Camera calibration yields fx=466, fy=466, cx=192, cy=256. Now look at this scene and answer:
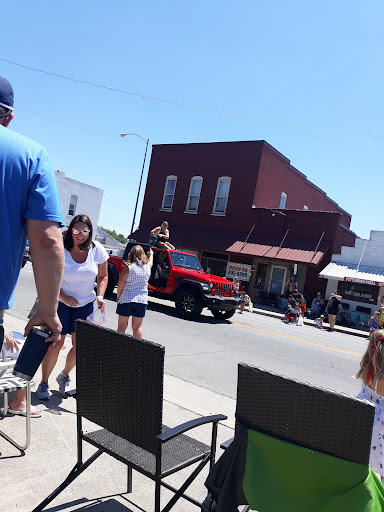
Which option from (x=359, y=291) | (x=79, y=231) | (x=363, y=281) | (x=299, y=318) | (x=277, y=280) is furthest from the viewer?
(x=277, y=280)

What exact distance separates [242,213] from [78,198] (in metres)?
25.1

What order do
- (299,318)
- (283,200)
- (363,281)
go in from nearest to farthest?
1. (299,318)
2. (363,281)
3. (283,200)

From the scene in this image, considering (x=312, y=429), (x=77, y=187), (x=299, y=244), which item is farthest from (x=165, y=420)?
(x=77, y=187)

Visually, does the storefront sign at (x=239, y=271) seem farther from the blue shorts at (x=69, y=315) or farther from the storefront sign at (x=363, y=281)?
the blue shorts at (x=69, y=315)

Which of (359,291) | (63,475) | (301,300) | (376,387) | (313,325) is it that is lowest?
(313,325)

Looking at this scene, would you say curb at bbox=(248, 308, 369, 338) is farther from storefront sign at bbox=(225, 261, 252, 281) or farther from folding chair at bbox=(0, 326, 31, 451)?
folding chair at bbox=(0, 326, 31, 451)

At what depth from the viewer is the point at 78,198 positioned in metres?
45.4

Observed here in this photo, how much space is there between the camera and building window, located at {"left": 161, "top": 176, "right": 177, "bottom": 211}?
91.4 ft

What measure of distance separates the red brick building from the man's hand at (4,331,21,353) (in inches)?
710

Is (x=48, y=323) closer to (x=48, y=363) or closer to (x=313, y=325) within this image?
(x=48, y=363)

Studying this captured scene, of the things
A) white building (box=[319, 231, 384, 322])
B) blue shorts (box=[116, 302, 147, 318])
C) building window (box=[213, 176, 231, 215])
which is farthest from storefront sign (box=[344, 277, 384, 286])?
blue shorts (box=[116, 302, 147, 318])

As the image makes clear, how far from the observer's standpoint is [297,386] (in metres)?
2.10

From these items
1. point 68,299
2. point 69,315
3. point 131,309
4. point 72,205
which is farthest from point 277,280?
point 72,205

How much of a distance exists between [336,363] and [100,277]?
638cm
